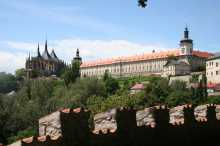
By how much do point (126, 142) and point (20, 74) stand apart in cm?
15009

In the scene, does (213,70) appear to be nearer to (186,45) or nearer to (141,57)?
(186,45)

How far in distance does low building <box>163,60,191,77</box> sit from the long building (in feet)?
13.0

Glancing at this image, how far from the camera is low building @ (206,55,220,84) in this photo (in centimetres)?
9850

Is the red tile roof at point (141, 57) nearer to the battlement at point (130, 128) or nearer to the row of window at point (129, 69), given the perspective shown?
the row of window at point (129, 69)

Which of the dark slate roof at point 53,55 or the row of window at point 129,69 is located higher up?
the dark slate roof at point 53,55

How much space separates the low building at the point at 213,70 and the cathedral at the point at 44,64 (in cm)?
7213

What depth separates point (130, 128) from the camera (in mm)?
7652

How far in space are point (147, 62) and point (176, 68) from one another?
22.6 metres

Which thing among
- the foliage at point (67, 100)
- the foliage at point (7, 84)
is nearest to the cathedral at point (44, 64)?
the foliage at point (7, 84)

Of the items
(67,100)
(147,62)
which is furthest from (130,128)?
(147,62)

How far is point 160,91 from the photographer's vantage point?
7762 centimetres

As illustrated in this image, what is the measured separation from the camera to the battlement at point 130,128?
630 centimetres

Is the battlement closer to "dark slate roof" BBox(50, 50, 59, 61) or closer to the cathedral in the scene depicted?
the cathedral

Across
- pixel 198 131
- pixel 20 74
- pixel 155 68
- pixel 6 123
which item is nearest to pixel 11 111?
pixel 6 123
